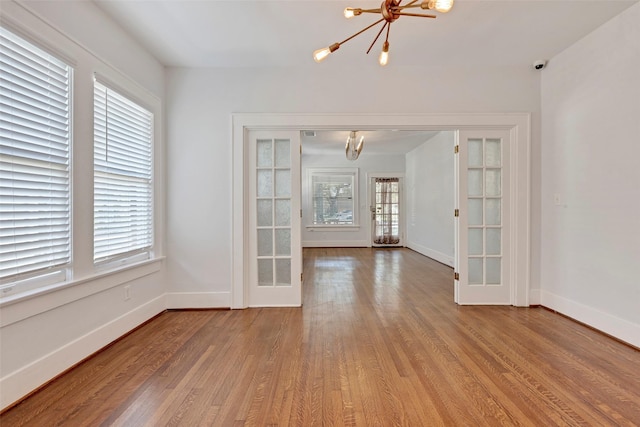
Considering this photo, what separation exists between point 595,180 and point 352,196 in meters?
6.56

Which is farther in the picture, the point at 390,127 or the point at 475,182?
the point at 475,182

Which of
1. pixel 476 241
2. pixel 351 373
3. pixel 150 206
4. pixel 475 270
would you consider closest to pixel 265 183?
pixel 150 206

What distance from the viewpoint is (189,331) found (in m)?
2.88

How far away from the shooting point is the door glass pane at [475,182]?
3.65m

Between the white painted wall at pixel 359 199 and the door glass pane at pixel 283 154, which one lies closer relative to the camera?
the door glass pane at pixel 283 154

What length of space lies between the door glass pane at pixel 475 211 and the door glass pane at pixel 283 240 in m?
2.11

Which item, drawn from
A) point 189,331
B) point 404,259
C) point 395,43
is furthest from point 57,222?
point 404,259

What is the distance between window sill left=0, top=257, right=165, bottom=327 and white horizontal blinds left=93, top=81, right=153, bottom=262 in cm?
16

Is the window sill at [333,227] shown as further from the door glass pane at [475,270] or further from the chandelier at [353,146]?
the door glass pane at [475,270]

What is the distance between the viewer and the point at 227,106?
138 inches

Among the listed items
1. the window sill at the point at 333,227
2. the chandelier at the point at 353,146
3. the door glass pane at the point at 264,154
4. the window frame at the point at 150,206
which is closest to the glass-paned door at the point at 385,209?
the window sill at the point at 333,227

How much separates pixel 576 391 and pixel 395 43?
3053mm

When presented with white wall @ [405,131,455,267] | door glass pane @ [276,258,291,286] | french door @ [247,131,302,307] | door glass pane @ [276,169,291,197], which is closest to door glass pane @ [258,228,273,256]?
french door @ [247,131,302,307]

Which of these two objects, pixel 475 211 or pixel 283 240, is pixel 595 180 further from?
pixel 283 240
